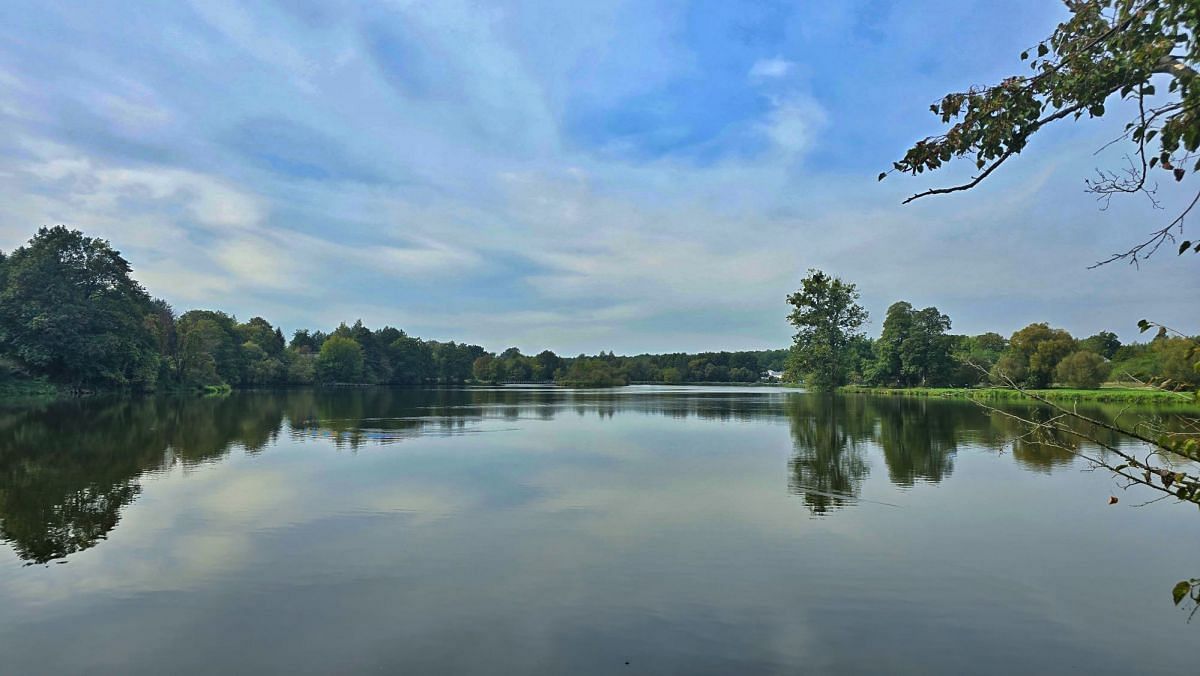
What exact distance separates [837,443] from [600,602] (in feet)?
56.9

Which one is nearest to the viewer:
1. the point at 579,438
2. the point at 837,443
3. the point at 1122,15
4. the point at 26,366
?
the point at 1122,15

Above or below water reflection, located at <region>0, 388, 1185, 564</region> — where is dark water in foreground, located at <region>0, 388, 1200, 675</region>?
below

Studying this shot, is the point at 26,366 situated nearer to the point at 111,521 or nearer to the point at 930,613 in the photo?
the point at 111,521

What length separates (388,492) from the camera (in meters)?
13.0

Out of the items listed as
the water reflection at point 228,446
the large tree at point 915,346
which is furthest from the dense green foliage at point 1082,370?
the water reflection at point 228,446

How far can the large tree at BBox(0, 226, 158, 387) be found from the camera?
45719 mm

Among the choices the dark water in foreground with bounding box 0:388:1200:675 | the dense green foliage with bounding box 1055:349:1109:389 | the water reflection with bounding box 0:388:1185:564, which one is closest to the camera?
the dark water in foreground with bounding box 0:388:1200:675

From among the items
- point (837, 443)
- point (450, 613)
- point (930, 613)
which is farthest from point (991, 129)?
point (837, 443)

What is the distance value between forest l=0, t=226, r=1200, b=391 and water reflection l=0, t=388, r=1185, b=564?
322cm

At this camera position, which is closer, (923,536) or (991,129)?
(991,129)

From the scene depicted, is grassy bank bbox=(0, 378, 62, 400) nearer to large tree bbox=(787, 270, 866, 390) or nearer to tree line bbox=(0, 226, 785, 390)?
tree line bbox=(0, 226, 785, 390)

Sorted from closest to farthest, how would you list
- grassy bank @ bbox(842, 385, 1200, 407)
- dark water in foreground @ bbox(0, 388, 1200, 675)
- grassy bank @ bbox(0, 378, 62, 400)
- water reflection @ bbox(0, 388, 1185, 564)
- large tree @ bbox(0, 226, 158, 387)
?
dark water in foreground @ bbox(0, 388, 1200, 675), water reflection @ bbox(0, 388, 1185, 564), grassy bank @ bbox(0, 378, 62, 400), grassy bank @ bbox(842, 385, 1200, 407), large tree @ bbox(0, 226, 158, 387)

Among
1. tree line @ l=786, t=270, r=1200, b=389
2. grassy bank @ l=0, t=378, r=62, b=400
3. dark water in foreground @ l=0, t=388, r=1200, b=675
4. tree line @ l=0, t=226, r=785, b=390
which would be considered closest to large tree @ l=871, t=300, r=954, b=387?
tree line @ l=786, t=270, r=1200, b=389

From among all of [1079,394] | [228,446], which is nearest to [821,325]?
[1079,394]
